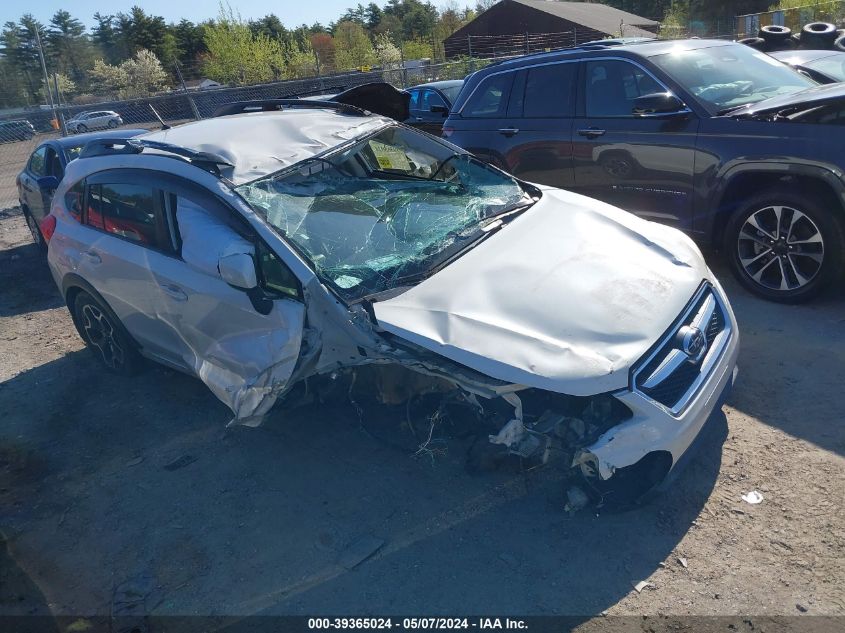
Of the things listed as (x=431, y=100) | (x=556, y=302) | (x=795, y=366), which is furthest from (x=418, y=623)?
(x=431, y=100)

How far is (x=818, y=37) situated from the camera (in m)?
9.61

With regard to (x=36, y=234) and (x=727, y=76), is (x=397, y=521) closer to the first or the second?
(x=727, y=76)

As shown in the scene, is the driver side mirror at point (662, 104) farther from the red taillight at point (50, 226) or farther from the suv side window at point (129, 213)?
the red taillight at point (50, 226)

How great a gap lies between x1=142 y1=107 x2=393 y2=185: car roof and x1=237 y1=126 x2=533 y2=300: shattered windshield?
0.09m

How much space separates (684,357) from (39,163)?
902 centimetres

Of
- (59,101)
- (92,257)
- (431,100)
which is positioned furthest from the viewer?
(59,101)

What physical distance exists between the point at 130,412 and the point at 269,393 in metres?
1.87

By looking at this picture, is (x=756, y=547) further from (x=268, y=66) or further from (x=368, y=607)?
(x=268, y=66)

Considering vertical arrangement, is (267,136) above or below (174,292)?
above

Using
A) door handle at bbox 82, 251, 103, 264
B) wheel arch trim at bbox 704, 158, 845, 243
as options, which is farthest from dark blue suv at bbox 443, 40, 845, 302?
door handle at bbox 82, 251, 103, 264

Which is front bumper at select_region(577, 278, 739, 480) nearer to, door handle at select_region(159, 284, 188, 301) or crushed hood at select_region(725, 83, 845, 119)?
door handle at select_region(159, 284, 188, 301)

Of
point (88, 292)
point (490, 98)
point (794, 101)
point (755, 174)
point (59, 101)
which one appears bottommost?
point (88, 292)

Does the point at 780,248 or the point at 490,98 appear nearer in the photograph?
the point at 780,248

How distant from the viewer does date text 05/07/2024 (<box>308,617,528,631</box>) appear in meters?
2.69
